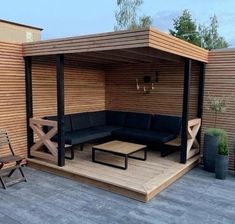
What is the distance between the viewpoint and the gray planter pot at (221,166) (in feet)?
15.6

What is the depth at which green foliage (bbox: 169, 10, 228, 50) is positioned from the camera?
19.8 m

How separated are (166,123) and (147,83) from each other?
1146 millimetres

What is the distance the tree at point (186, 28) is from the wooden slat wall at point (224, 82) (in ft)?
49.0

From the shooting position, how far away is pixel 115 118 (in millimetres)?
6973

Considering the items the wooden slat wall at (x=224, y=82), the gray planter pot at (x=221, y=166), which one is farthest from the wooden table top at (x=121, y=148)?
the wooden slat wall at (x=224, y=82)

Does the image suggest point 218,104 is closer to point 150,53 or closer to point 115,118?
point 150,53

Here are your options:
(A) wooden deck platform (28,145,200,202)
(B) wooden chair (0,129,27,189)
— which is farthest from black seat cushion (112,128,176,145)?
(B) wooden chair (0,129,27,189)

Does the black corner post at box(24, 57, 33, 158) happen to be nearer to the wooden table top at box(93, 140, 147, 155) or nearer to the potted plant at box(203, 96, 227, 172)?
the wooden table top at box(93, 140, 147, 155)

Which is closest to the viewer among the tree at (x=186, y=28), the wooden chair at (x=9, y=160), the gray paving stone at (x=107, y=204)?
the gray paving stone at (x=107, y=204)

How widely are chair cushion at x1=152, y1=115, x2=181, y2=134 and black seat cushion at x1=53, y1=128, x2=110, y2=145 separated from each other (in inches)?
47.2

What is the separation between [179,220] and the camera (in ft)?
10.9

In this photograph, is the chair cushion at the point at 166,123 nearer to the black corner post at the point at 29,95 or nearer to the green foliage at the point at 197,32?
the black corner post at the point at 29,95

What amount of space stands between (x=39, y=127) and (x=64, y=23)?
1130cm

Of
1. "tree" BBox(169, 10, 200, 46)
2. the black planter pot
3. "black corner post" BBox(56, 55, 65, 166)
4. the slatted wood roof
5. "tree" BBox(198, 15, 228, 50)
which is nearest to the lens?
the slatted wood roof
